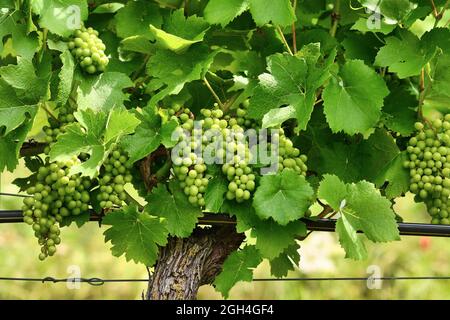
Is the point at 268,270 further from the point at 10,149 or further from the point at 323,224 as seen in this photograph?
the point at 10,149

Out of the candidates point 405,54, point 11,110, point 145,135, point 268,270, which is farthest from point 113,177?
point 268,270

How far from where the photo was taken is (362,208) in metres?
1.50

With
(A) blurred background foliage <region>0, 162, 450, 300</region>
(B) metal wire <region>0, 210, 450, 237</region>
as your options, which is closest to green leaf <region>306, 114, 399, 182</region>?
(B) metal wire <region>0, 210, 450, 237</region>

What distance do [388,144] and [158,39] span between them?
0.46 m

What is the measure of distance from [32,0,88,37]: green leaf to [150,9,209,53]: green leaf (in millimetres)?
135

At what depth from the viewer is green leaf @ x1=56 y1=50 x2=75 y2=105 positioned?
153 centimetres

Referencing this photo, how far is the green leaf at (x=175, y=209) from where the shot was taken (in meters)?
1.54

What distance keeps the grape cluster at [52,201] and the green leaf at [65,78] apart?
114 mm

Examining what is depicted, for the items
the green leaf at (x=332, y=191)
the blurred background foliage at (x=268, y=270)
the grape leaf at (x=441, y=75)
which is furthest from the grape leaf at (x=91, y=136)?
the blurred background foliage at (x=268, y=270)

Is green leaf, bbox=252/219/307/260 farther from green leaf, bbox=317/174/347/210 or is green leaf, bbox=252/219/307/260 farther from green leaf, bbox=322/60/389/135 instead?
green leaf, bbox=322/60/389/135

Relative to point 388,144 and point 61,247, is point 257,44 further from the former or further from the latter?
point 61,247

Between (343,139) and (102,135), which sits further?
(343,139)
